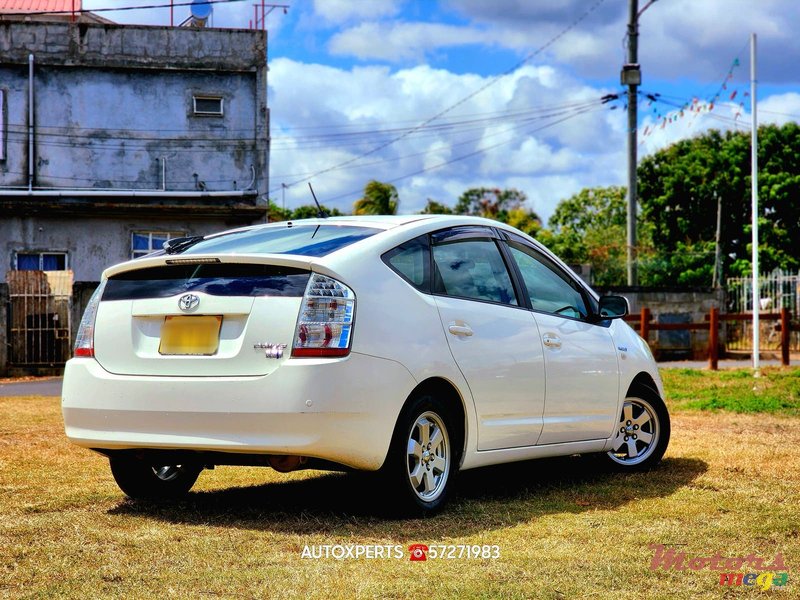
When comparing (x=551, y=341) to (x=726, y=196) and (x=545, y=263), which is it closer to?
(x=545, y=263)

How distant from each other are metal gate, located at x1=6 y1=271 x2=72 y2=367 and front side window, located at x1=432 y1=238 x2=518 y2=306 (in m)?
17.8

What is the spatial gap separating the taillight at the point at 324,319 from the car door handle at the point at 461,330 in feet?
2.51

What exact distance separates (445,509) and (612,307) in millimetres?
2128

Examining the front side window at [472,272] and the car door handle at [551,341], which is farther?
the car door handle at [551,341]

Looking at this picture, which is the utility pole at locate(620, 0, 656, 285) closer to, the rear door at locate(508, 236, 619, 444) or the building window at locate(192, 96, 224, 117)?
the building window at locate(192, 96, 224, 117)

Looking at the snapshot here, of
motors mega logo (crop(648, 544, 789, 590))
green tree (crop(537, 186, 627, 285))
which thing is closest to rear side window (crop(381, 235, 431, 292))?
motors mega logo (crop(648, 544, 789, 590))

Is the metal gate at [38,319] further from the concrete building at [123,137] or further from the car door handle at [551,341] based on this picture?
the car door handle at [551,341]

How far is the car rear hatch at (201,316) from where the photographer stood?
218 inches

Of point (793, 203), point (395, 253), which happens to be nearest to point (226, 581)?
point (395, 253)

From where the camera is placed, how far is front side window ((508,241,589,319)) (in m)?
7.14

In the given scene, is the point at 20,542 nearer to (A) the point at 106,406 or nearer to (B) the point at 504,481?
(A) the point at 106,406

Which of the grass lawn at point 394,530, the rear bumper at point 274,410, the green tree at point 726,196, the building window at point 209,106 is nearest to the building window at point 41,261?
the building window at point 209,106

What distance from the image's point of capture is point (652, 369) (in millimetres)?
8172

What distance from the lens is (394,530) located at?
5.59 metres
